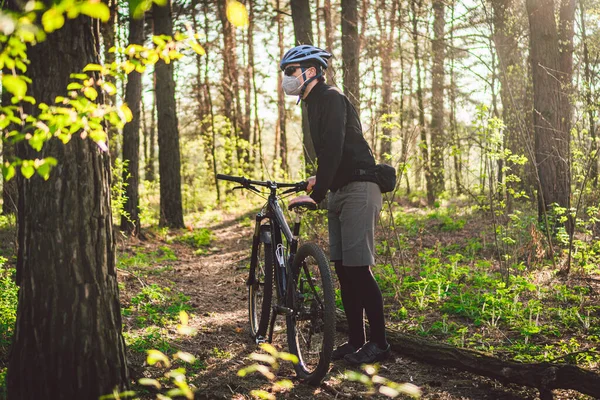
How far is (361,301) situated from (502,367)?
1081 millimetres

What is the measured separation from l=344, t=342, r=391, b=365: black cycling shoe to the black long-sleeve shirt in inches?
47.5

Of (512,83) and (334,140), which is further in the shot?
(512,83)

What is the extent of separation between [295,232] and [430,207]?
12.1 metres

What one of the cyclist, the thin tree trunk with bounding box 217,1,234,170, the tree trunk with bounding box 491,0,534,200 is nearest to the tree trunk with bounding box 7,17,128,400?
the cyclist

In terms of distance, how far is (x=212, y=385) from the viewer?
12.2 ft

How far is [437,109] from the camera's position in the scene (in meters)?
17.9

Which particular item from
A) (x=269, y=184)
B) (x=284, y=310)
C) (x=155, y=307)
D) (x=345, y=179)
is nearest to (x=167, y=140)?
(x=155, y=307)

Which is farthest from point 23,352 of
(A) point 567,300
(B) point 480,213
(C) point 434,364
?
Answer: (B) point 480,213

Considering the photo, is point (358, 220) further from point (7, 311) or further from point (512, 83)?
point (512, 83)

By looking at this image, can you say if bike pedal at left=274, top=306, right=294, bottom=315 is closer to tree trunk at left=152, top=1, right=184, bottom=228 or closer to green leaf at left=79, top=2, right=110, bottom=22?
green leaf at left=79, top=2, right=110, bottom=22

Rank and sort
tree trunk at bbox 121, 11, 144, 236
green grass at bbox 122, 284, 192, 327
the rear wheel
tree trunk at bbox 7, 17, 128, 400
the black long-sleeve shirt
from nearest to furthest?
tree trunk at bbox 7, 17, 128, 400
the black long-sleeve shirt
the rear wheel
green grass at bbox 122, 284, 192, 327
tree trunk at bbox 121, 11, 144, 236

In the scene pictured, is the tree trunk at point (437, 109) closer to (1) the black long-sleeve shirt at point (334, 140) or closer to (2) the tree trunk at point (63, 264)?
(1) the black long-sleeve shirt at point (334, 140)

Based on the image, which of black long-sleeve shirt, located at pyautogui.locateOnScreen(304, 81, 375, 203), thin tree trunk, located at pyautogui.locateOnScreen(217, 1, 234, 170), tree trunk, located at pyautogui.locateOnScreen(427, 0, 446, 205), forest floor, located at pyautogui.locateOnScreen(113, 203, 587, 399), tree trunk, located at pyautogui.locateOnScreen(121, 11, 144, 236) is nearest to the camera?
forest floor, located at pyautogui.locateOnScreen(113, 203, 587, 399)

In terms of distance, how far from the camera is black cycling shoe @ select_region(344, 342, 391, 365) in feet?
13.4
